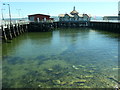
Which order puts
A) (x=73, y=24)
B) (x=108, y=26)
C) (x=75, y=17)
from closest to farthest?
1. (x=108, y=26)
2. (x=75, y=17)
3. (x=73, y=24)

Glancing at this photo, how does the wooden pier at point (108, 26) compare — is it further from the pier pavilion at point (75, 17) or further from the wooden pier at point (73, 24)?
the pier pavilion at point (75, 17)

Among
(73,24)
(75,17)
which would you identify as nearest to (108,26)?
(75,17)

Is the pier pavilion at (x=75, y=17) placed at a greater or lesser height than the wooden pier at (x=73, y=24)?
greater

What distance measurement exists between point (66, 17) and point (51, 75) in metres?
59.8

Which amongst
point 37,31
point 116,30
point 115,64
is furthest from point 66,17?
point 115,64

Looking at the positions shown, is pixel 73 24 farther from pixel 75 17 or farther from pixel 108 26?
pixel 108 26

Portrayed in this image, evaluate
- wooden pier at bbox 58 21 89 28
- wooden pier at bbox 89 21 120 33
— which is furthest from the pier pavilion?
wooden pier at bbox 89 21 120 33

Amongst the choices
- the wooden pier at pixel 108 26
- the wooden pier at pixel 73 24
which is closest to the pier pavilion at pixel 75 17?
the wooden pier at pixel 73 24

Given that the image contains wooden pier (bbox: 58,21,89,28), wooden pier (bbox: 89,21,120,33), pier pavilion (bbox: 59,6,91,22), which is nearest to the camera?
wooden pier (bbox: 89,21,120,33)

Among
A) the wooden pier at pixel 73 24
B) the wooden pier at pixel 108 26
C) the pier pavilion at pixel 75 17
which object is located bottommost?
the wooden pier at pixel 108 26

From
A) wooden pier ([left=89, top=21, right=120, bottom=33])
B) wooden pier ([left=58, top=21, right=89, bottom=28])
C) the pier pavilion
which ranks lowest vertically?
wooden pier ([left=89, top=21, right=120, bottom=33])

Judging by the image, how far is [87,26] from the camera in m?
69.1

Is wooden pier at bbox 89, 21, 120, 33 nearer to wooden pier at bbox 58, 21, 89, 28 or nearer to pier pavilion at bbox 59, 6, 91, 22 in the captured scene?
wooden pier at bbox 58, 21, 89, 28

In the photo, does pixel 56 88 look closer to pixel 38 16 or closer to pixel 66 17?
pixel 38 16
